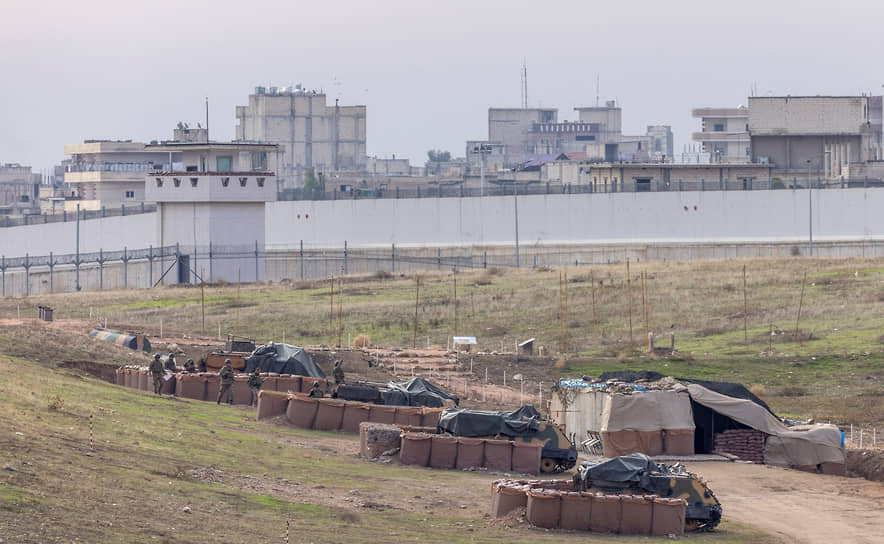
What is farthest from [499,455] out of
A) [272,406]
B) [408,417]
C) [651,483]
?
[272,406]

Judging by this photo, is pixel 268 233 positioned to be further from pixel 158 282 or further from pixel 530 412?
pixel 530 412

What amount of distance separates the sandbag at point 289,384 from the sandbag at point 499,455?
10.5 meters

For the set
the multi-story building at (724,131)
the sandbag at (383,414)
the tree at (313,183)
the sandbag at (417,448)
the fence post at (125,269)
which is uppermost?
the multi-story building at (724,131)

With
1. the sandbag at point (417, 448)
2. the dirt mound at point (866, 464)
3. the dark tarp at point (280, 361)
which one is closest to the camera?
the sandbag at point (417, 448)

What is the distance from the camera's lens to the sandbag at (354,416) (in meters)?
35.6

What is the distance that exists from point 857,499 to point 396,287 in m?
50.7

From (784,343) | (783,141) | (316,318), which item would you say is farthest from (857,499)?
(783,141)

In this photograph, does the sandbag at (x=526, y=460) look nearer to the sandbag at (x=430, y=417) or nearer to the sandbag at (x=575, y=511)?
the sandbag at (x=430, y=417)

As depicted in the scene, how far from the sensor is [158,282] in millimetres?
87312

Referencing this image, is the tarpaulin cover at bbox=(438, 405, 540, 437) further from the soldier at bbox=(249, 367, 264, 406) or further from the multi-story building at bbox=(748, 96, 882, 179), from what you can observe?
the multi-story building at bbox=(748, 96, 882, 179)

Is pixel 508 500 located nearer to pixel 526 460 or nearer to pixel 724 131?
pixel 526 460

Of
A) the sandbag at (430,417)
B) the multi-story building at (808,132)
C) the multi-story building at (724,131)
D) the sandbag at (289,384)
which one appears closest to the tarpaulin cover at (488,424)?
the sandbag at (430,417)

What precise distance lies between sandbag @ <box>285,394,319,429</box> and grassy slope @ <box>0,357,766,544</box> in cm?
126

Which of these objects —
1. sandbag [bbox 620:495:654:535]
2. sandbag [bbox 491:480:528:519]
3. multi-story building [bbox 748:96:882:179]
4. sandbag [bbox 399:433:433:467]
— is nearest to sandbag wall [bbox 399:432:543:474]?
sandbag [bbox 399:433:433:467]
